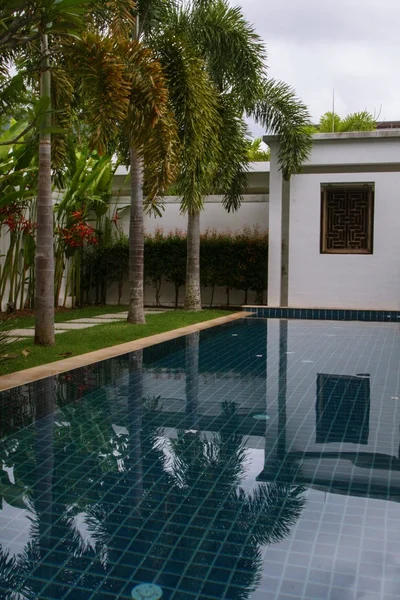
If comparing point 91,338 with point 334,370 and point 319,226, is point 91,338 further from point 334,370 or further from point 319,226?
point 319,226

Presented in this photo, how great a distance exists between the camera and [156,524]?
3.63 m

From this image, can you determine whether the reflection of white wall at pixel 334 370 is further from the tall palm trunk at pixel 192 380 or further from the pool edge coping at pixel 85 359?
the pool edge coping at pixel 85 359

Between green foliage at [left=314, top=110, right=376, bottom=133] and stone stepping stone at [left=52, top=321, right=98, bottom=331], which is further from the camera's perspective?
green foliage at [left=314, top=110, right=376, bottom=133]

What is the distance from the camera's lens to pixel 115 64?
8.66 metres

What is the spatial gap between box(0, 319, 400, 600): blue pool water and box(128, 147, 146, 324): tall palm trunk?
4276mm

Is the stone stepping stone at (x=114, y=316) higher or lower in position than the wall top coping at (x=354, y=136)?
lower

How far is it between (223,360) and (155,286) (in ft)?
28.2

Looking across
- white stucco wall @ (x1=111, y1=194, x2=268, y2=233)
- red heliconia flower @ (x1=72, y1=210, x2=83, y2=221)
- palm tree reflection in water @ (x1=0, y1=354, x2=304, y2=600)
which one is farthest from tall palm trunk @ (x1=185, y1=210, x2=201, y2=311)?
palm tree reflection in water @ (x1=0, y1=354, x2=304, y2=600)

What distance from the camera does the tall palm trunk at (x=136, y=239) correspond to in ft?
38.8

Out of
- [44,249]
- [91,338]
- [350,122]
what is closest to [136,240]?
[91,338]

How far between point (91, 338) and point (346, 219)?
7.74 metres

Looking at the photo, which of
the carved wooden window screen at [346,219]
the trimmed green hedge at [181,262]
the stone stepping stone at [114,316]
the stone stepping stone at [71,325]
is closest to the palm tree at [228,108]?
the trimmed green hedge at [181,262]

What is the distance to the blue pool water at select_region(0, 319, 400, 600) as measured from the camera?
305 centimetres

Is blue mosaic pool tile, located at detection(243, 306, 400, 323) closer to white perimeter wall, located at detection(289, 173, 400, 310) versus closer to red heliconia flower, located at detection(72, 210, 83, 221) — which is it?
white perimeter wall, located at detection(289, 173, 400, 310)
